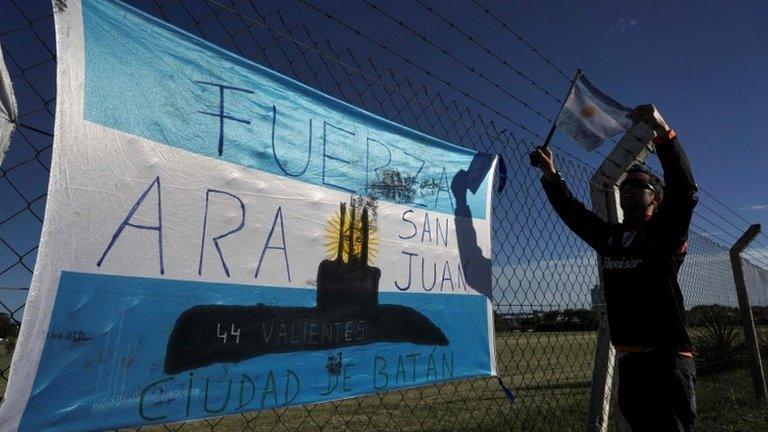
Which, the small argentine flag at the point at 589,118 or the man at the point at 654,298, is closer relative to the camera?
the man at the point at 654,298

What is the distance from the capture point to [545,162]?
123 inches

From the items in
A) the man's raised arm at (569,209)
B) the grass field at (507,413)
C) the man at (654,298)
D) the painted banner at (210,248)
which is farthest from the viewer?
the grass field at (507,413)

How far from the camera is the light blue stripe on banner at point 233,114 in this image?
1721mm

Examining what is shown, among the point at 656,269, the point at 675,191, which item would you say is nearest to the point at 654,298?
the point at 656,269

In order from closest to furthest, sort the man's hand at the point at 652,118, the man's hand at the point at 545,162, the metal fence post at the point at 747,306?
the man's hand at the point at 652,118
the man's hand at the point at 545,162
the metal fence post at the point at 747,306

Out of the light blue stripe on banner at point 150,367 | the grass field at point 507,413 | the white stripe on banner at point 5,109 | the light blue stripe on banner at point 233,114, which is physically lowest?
the grass field at point 507,413

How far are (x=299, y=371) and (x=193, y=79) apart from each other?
114cm

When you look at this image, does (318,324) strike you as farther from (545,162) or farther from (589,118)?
(589,118)

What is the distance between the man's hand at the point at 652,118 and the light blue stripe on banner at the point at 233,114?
42.1 inches

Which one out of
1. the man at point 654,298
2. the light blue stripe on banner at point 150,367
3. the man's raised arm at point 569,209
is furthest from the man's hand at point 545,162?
the light blue stripe on banner at point 150,367

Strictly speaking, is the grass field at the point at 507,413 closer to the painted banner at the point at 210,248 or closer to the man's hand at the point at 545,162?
the man's hand at the point at 545,162

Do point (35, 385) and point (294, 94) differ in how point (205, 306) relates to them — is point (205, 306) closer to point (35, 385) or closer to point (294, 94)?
point (35, 385)

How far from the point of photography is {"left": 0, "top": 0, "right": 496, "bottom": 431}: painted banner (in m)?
Answer: 1.54

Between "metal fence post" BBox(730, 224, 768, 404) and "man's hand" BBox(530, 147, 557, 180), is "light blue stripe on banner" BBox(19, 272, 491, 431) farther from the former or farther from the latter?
"metal fence post" BBox(730, 224, 768, 404)
